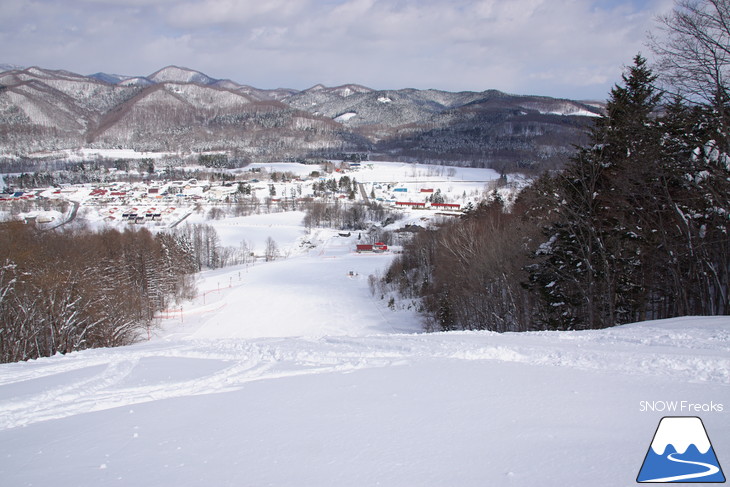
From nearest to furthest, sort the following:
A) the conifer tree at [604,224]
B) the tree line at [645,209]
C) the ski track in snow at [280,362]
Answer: the ski track in snow at [280,362] → the tree line at [645,209] → the conifer tree at [604,224]

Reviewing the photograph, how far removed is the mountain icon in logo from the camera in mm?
2670

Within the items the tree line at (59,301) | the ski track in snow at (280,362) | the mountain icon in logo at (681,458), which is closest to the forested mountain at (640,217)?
the ski track in snow at (280,362)

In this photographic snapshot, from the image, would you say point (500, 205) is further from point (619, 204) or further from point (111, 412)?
point (111, 412)

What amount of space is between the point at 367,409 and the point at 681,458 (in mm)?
2805

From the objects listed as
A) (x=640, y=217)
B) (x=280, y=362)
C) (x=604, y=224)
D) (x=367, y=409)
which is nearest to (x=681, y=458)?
(x=367, y=409)

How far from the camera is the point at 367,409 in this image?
14.7 ft

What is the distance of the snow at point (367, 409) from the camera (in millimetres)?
3209

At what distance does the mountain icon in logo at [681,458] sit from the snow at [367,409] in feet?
0.35

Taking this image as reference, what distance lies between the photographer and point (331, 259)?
5459cm

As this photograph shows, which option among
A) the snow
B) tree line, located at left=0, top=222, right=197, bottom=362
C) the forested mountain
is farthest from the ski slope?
tree line, located at left=0, top=222, right=197, bottom=362

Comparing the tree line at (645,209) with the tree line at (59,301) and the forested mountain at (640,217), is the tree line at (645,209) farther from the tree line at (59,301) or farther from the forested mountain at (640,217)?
the tree line at (59,301)

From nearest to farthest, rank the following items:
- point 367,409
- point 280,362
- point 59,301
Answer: point 367,409 → point 280,362 → point 59,301

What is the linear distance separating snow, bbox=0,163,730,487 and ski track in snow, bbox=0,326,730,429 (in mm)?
42

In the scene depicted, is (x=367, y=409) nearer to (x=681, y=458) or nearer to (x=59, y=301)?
(x=681, y=458)
